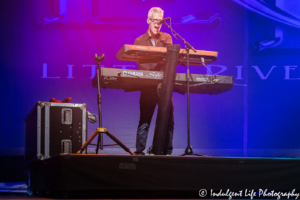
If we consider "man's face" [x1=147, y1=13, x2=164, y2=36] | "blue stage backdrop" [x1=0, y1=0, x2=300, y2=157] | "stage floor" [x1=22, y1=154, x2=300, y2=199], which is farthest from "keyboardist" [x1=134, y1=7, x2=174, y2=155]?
"blue stage backdrop" [x1=0, y1=0, x2=300, y2=157]

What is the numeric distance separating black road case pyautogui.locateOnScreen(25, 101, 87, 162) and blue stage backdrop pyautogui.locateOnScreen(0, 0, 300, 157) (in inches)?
45.6

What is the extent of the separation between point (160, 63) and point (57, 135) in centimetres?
105

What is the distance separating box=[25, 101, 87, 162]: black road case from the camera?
2.72 m

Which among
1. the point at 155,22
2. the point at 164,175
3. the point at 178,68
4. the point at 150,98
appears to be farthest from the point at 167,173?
the point at 178,68

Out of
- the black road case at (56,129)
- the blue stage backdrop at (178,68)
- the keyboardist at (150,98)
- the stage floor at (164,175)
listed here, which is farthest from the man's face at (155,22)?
the stage floor at (164,175)

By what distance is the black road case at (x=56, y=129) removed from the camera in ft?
8.93

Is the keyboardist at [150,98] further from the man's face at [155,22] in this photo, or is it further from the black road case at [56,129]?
the black road case at [56,129]

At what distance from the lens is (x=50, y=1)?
412 cm

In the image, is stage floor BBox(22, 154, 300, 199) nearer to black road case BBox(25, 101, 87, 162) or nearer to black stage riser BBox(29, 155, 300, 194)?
black stage riser BBox(29, 155, 300, 194)

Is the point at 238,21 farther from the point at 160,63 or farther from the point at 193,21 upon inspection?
the point at 160,63

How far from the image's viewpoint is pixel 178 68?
4195 millimetres

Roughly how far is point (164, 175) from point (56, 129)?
3.91 ft

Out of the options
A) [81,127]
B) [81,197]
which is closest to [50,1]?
[81,127]

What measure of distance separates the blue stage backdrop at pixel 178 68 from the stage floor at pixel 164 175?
2.02 m
